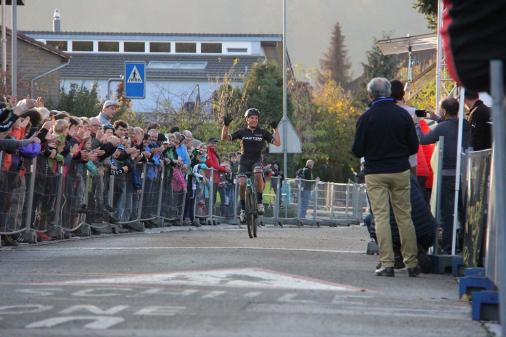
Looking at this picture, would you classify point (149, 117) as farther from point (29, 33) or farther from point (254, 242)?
point (29, 33)

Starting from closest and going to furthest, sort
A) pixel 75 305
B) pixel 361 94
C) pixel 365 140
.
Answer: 1. pixel 75 305
2. pixel 365 140
3. pixel 361 94

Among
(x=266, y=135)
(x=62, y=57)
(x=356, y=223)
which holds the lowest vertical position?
(x=356, y=223)

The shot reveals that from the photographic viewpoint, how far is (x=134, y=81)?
94.1ft

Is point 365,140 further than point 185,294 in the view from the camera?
Yes

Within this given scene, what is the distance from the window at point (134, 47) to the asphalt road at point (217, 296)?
10851cm

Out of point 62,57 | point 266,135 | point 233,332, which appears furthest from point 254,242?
point 62,57

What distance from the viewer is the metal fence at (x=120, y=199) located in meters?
16.5

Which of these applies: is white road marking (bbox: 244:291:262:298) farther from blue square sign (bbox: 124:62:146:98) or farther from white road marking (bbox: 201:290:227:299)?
blue square sign (bbox: 124:62:146:98)

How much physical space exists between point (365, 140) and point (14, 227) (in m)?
5.35

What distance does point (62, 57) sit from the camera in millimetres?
67375

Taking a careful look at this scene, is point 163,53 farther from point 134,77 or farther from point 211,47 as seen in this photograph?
point 134,77

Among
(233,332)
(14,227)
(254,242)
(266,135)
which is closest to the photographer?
(233,332)

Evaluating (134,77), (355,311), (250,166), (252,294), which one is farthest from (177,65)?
(355,311)

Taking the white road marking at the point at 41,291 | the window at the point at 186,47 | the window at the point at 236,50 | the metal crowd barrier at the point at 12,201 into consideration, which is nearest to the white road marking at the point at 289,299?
the white road marking at the point at 41,291
